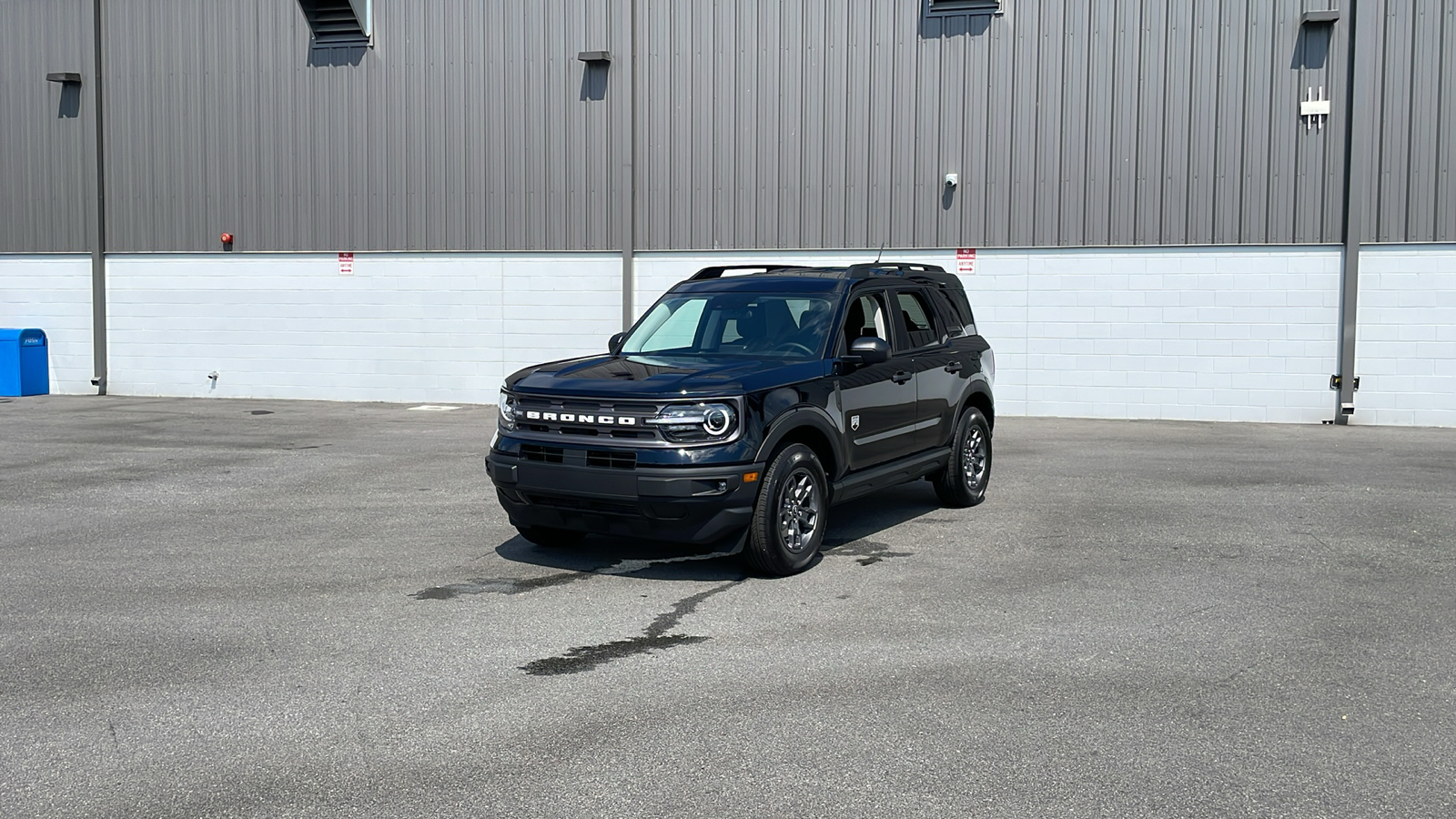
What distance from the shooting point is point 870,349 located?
880cm

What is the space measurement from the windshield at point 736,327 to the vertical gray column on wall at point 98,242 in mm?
16063

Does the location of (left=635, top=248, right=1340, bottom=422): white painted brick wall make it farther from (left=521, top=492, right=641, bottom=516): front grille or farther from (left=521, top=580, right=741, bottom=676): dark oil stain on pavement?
(left=521, top=580, right=741, bottom=676): dark oil stain on pavement

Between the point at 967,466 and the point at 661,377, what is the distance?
12.0 feet

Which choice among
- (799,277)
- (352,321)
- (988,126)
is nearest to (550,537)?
(799,277)

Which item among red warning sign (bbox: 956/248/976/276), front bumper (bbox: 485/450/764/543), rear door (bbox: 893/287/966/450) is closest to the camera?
front bumper (bbox: 485/450/764/543)

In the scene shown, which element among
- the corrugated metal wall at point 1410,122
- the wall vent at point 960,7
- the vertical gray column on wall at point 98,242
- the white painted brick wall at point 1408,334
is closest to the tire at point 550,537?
the wall vent at point 960,7

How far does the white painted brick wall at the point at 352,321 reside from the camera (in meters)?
20.8

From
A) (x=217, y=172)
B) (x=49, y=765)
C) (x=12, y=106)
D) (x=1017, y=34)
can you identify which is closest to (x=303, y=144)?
(x=217, y=172)

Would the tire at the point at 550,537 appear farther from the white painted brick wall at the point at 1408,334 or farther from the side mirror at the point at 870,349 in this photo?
the white painted brick wall at the point at 1408,334

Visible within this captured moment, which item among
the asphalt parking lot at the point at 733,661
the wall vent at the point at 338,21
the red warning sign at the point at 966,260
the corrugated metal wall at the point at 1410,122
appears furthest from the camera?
the wall vent at the point at 338,21

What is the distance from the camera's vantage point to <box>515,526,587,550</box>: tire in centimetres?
894

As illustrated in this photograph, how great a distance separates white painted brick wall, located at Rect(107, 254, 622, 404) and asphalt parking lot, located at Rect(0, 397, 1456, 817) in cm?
928

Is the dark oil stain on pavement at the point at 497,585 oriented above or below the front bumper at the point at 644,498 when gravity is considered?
below

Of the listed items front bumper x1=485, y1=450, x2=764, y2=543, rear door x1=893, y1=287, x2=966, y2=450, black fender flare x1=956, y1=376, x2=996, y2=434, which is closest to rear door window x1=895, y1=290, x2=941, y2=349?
rear door x1=893, y1=287, x2=966, y2=450
